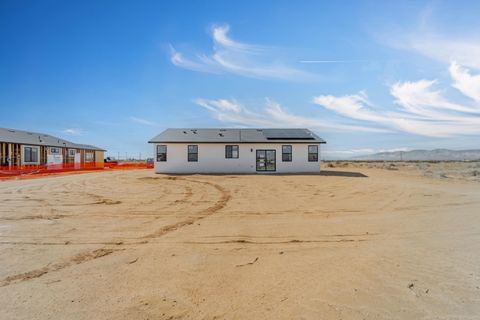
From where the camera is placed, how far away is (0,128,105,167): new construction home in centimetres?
2659

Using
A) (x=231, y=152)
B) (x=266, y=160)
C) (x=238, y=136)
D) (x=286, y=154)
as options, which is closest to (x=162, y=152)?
(x=231, y=152)

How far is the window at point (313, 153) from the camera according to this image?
25406 millimetres

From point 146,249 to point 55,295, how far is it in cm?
184

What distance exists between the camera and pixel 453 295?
3537 mm

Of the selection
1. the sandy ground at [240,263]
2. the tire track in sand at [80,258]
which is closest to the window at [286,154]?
the sandy ground at [240,263]

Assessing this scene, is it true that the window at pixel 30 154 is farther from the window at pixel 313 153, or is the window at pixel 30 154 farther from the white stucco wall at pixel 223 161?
the window at pixel 313 153

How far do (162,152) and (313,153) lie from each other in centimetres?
1301

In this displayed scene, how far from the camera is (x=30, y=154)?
29.6 metres

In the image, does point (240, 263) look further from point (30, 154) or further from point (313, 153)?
point (30, 154)

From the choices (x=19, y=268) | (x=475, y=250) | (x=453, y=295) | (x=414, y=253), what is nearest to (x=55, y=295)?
(x=19, y=268)

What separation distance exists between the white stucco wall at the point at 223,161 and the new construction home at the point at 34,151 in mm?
13975

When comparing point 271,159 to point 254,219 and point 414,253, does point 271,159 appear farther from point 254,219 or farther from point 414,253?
point 414,253

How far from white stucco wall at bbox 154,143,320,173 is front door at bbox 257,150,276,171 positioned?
0.35 metres

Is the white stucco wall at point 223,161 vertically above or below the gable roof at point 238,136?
below
